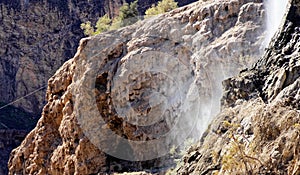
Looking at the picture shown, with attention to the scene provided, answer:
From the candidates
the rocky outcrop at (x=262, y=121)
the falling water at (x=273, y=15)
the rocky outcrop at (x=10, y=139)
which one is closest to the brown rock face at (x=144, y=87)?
the falling water at (x=273, y=15)

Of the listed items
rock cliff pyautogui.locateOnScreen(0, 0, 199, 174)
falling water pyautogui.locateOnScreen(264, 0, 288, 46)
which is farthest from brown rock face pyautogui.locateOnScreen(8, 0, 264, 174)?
rock cliff pyautogui.locateOnScreen(0, 0, 199, 174)

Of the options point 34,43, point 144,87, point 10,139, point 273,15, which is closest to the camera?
point 273,15

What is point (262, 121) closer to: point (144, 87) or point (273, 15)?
point (273, 15)

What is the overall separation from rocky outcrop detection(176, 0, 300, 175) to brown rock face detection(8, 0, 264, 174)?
5567 millimetres

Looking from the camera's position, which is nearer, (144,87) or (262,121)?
(262,121)

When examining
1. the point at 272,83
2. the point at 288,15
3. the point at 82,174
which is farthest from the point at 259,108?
the point at 82,174

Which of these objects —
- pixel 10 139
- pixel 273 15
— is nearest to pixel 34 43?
pixel 10 139

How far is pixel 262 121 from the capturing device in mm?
13977

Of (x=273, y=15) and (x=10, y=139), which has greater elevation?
(x=273, y=15)

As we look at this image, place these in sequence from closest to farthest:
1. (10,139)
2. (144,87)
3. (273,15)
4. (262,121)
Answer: (262,121)
(273,15)
(144,87)
(10,139)

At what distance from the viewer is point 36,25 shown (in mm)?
60125

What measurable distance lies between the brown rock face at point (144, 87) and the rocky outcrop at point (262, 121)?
5567mm

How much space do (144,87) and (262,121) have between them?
12.5 metres

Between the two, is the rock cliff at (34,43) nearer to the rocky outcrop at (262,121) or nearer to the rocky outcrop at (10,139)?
the rocky outcrop at (10,139)
